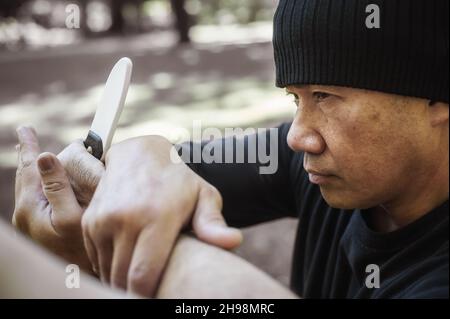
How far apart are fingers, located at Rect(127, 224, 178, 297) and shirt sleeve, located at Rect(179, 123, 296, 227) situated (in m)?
1.00

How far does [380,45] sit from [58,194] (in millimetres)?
910

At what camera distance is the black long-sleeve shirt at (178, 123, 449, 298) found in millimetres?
1568

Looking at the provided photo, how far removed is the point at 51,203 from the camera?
144 centimetres

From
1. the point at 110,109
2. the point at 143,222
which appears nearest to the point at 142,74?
the point at 110,109

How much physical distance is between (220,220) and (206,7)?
21.9 metres

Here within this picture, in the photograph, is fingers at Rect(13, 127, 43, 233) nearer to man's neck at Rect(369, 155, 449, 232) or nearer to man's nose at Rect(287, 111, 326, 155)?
man's nose at Rect(287, 111, 326, 155)

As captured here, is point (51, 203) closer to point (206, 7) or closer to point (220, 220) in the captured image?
point (220, 220)

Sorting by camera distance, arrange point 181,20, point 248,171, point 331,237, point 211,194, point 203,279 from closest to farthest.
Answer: point 203,279
point 211,194
point 331,237
point 248,171
point 181,20

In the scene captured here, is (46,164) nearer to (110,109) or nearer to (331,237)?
(110,109)

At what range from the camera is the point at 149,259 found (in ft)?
3.78

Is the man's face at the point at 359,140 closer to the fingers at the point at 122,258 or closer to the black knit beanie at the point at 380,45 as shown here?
the black knit beanie at the point at 380,45

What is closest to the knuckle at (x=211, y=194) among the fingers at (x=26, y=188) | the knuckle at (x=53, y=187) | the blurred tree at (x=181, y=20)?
the knuckle at (x=53, y=187)

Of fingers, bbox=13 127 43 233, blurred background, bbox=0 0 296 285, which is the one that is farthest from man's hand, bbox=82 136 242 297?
blurred background, bbox=0 0 296 285
